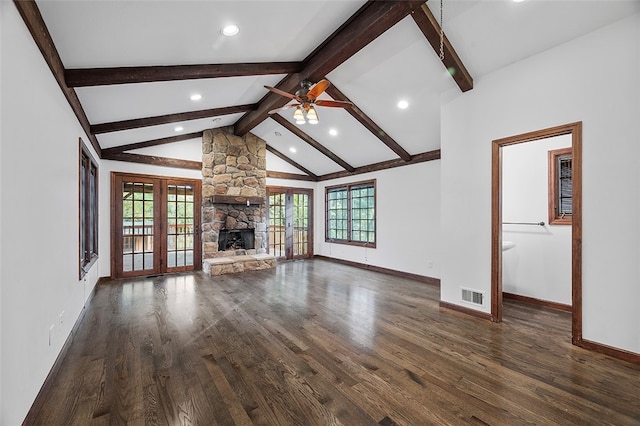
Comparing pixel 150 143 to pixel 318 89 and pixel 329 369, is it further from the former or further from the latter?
pixel 329 369

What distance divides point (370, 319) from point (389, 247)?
3.18 m

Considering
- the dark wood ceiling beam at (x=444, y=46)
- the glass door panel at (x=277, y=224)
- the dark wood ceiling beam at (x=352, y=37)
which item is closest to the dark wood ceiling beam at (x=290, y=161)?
the glass door panel at (x=277, y=224)

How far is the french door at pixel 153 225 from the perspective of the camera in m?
5.89

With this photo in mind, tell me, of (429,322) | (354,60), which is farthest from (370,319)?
(354,60)

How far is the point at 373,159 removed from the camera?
671 centimetres

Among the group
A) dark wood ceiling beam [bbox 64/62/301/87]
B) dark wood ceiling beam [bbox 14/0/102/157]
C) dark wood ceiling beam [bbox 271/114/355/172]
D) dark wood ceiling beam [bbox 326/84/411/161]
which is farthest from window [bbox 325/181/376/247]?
dark wood ceiling beam [bbox 14/0/102/157]

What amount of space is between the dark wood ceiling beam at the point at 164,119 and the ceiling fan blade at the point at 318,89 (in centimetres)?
223

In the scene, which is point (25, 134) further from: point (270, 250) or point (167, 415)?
point (270, 250)

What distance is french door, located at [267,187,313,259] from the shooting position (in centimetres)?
814

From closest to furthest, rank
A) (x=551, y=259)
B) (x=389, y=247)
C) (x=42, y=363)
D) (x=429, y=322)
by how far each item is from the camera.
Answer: (x=42, y=363) < (x=429, y=322) < (x=551, y=259) < (x=389, y=247)

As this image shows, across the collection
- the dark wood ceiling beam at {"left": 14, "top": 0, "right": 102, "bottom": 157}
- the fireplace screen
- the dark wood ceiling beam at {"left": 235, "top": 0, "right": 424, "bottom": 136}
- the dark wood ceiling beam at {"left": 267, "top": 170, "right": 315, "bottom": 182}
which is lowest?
the fireplace screen

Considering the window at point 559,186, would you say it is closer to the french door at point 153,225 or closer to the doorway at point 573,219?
the doorway at point 573,219

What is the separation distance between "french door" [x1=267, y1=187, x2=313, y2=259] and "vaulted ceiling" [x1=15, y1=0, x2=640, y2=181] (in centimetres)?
304

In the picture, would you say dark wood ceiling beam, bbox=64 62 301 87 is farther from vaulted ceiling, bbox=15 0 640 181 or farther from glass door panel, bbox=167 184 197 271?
glass door panel, bbox=167 184 197 271
